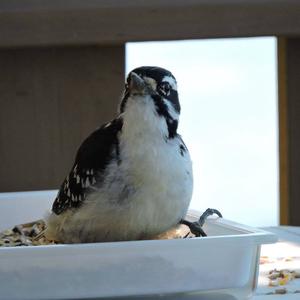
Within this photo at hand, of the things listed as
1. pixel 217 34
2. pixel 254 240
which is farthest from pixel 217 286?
pixel 217 34

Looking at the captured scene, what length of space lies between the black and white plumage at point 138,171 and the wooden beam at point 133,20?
673 millimetres

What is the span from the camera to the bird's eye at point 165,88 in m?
2.33

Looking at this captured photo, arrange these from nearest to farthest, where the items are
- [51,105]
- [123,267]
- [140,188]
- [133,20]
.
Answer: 1. [123,267]
2. [140,188]
3. [133,20]
4. [51,105]

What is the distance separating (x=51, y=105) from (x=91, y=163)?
33.8 inches

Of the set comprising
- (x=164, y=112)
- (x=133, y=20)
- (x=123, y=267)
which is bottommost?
(x=123, y=267)

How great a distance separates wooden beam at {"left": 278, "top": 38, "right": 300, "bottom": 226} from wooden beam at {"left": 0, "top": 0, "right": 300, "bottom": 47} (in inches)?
6.3

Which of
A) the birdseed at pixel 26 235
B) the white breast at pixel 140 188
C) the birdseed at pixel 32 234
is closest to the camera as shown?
the white breast at pixel 140 188

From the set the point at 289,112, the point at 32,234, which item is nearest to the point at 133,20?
the point at 289,112

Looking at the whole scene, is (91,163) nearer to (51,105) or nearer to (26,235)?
(26,235)

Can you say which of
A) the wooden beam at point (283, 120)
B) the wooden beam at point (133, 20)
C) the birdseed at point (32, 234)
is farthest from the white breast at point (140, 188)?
the wooden beam at point (283, 120)

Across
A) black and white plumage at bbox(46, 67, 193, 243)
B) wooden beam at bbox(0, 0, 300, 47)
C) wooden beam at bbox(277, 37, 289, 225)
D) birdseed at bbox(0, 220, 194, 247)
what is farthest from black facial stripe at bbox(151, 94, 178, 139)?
wooden beam at bbox(277, 37, 289, 225)

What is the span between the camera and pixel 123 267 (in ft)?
6.49

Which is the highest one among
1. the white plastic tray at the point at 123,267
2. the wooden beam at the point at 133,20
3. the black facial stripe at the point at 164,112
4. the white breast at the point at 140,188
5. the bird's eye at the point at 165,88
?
the wooden beam at the point at 133,20

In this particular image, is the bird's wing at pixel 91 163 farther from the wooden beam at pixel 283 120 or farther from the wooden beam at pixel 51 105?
the wooden beam at pixel 283 120
